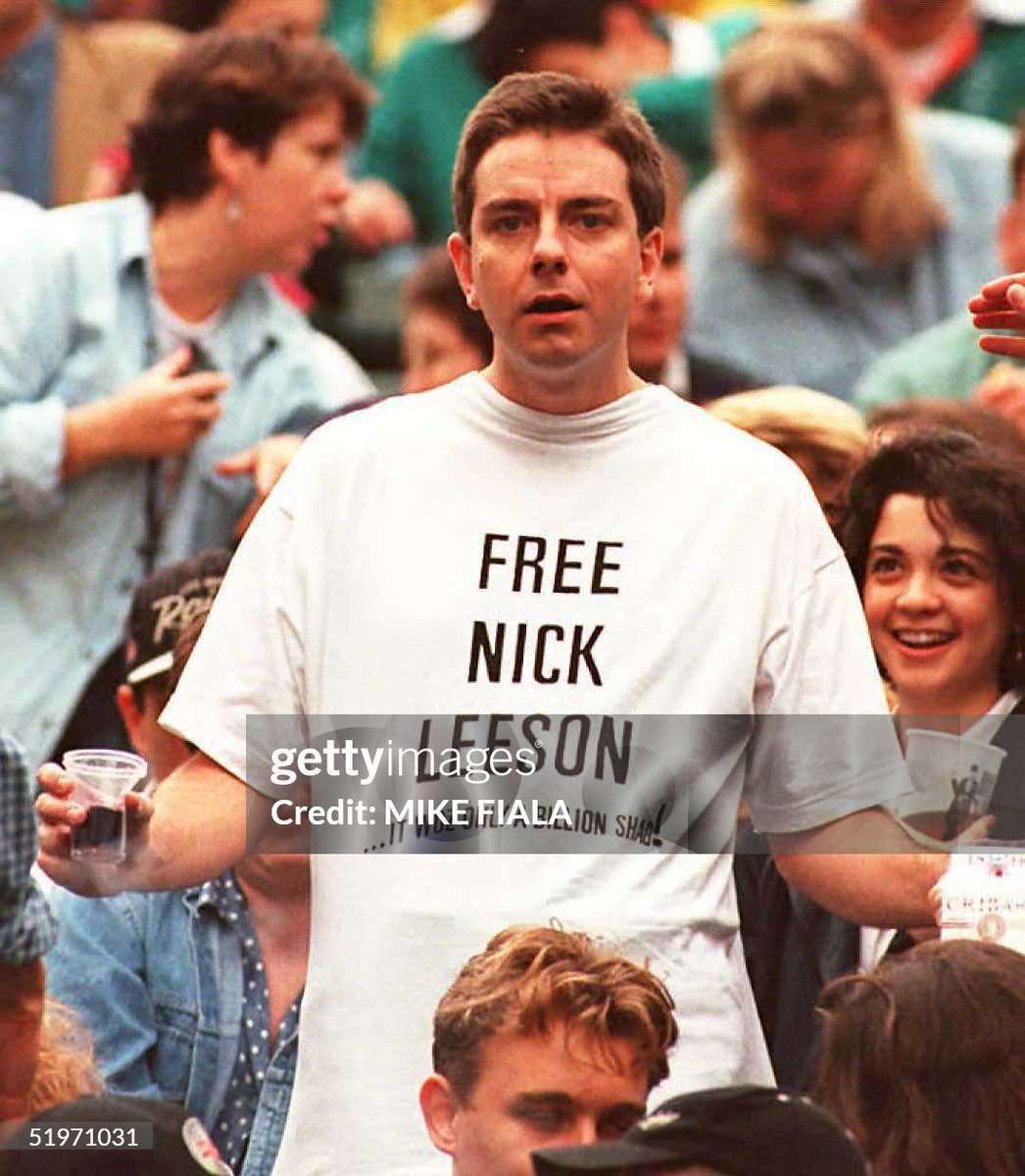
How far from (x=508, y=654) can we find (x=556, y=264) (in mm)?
540

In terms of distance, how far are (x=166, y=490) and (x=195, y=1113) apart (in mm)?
1965

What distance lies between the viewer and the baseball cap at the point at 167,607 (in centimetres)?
538

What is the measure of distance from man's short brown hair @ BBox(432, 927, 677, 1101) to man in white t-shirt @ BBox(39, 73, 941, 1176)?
95 mm

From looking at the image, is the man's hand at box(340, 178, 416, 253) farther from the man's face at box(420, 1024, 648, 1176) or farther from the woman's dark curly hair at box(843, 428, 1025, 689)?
the man's face at box(420, 1024, 648, 1176)

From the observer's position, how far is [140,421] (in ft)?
20.0

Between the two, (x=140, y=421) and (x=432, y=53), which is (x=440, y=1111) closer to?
(x=140, y=421)

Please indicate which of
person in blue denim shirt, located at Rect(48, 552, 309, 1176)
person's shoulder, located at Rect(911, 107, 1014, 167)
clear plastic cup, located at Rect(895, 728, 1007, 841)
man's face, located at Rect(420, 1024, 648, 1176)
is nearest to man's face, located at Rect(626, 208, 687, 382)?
Result: person's shoulder, located at Rect(911, 107, 1014, 167)

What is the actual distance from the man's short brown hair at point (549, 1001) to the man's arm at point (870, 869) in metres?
0.37

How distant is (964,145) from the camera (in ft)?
25.8

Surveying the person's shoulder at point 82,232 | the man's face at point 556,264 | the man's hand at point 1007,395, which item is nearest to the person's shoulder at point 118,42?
the person's shoulder at point 82,232

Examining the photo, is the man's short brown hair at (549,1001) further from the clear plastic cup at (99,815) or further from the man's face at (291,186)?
the man's face at (291,186)

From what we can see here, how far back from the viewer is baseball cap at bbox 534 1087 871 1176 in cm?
346

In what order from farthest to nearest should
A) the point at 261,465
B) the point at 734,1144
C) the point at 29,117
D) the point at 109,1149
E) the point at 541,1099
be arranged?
the point at 29,117 < the point at 261,465 < the point at 541,1099 < the point at 109,1149 < the point at 734,1144

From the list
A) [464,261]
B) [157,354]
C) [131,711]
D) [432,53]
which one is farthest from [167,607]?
[432,53]
